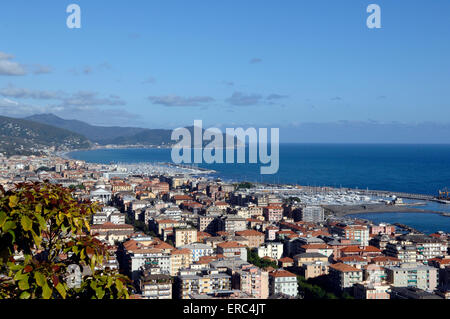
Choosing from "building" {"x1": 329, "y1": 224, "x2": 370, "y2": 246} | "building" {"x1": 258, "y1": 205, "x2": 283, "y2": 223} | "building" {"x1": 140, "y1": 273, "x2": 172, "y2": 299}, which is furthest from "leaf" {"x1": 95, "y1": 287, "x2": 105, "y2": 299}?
"building" {"x1": 258, "y1": 205, "x2": 283, "y2": 223}

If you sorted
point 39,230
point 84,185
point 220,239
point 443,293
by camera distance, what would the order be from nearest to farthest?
1. point 39,230
2. point 443,293
3. point 220,239
4. point 84,185

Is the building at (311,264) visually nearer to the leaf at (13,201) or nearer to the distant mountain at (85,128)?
the leaf at (13,201)

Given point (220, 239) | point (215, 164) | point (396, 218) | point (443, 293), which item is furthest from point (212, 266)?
point (215, 164)

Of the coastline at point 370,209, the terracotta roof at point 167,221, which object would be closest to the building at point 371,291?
the terracotta roof at point 167,221

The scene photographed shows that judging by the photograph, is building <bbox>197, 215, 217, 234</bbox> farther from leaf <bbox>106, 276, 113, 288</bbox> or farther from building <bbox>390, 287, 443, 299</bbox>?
leaf <bbox>106, 276, 113, 288</bbox>

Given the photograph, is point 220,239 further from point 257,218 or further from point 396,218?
point 396,218

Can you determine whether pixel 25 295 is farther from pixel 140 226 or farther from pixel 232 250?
pixel 140 226
